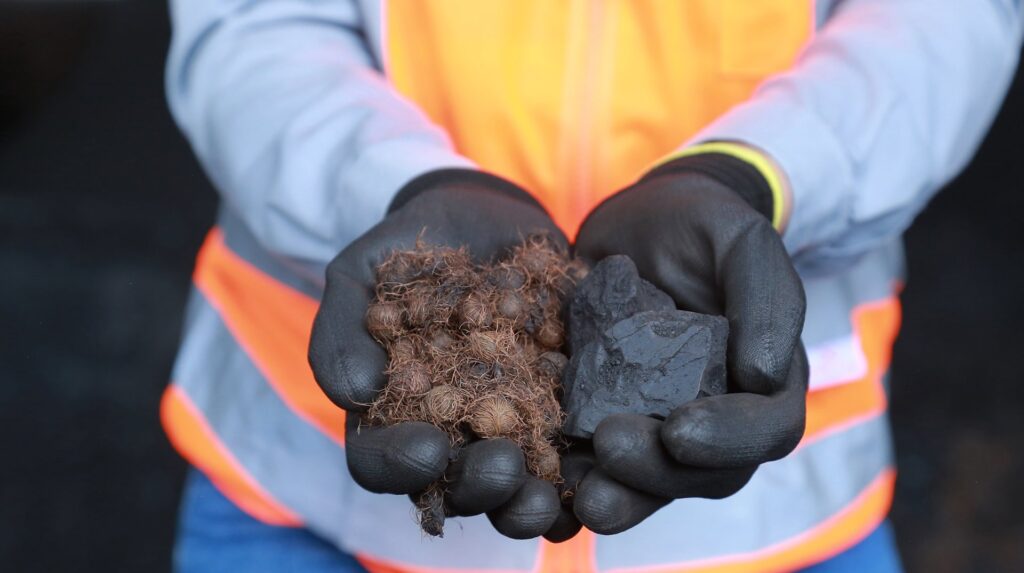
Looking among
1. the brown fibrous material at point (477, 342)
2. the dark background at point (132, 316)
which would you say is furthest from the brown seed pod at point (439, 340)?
the dark background at point (132, 316)

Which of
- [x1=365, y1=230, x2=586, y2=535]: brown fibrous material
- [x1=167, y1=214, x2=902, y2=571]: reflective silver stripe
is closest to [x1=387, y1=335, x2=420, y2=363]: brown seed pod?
[x1=365, y1=230, x2=586, y2=535]: brown fibrous material

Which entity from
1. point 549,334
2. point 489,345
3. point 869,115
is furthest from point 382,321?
point 869,115

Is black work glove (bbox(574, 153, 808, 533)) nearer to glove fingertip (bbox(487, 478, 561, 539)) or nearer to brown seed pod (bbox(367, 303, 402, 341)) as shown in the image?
Result: glove fingertip (bbox(487, 478, 561, 539))

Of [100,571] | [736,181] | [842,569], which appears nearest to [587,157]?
[736,181]

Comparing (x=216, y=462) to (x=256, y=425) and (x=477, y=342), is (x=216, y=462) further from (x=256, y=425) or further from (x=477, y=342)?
(x=477, y=342)

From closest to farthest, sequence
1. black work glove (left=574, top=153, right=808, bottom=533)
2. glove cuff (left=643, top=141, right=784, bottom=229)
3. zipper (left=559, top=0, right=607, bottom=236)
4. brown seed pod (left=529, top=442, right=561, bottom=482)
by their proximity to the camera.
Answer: black work glove (left=574, top=153, right=808, bottom=533)
brown seed pod (left=529, top=442, right=561, bottom=482)
glove cuff (left=643, top=141, right=784, bottom=229)
zipper (left=559, top=0, right=607, bottom=236)

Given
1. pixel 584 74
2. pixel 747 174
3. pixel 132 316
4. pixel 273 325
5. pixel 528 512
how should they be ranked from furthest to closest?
pixel 132 316
pixel 273 325
pixel 584 74
pixel 747 174
pixel 528 512
